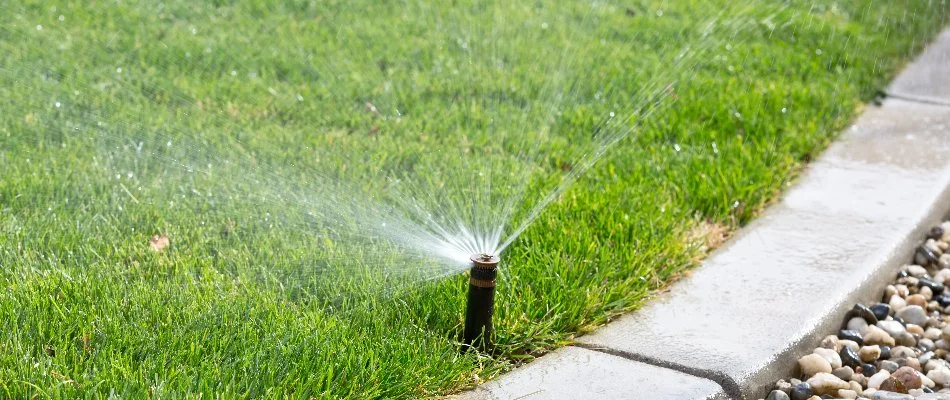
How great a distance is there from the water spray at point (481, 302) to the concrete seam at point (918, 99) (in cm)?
309

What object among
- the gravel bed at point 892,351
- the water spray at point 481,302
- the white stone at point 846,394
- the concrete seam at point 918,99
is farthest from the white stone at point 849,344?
the concrete seam at point 918,99

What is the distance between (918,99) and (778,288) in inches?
90.8

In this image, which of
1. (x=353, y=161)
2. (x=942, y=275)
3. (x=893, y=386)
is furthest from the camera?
(x=353, y=161)

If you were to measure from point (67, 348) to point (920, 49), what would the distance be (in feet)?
15.6

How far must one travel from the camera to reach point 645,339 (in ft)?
9.15

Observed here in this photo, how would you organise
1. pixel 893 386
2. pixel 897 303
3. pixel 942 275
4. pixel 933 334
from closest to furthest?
1. pixel 893 386
2. pixel 933 334
3. pixel 897 303
4. pixel 942 275

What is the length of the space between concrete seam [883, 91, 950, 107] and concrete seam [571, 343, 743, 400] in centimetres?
286

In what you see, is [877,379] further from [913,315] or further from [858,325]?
[913,315]

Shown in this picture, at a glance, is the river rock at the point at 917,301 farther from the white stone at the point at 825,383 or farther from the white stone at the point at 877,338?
the white stone at the point at 825,383

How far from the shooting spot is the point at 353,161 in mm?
3695

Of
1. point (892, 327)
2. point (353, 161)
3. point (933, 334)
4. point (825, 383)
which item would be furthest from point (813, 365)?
point (353, 161)

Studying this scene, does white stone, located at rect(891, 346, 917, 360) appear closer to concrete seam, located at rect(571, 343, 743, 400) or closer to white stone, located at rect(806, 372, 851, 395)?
white stone, located at rect(806, 372, 851, 395)

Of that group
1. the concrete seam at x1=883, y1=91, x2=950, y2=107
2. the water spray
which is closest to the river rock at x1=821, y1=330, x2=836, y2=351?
the water spray

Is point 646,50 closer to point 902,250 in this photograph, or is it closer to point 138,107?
point 902,250
